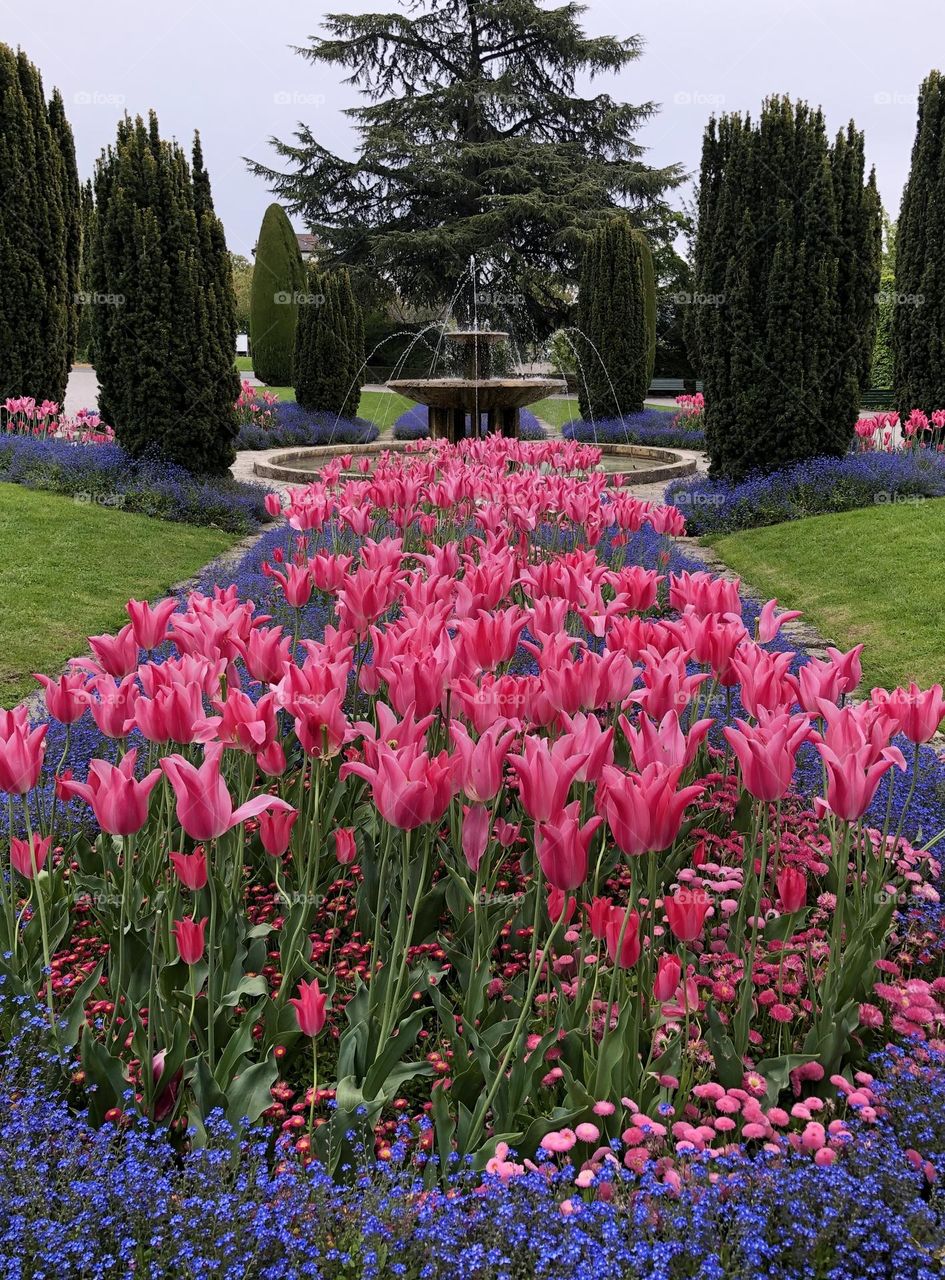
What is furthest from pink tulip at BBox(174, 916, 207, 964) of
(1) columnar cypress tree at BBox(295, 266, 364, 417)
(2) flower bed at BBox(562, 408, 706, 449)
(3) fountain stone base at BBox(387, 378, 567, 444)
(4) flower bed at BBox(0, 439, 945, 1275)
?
(1) columnar cypress tree at BBox(295, 266, 364, 417)

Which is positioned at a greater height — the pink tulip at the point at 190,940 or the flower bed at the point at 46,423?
the flower bed at the point at 46,423

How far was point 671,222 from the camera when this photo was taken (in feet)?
116

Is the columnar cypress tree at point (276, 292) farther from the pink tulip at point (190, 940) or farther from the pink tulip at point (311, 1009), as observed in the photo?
the pink tulip at point (311, 1009)

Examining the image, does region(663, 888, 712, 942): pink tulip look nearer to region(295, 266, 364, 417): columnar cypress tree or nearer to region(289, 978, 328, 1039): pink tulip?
region(289, 978, 328, 1039): pink tulip

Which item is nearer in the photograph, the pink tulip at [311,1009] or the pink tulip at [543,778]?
the pink tulip at [543,778]

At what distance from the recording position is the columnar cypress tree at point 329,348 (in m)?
22.5

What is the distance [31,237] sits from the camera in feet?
45.4

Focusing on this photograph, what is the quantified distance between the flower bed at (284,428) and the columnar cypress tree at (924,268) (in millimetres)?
10089

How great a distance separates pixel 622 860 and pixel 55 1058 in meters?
1.72

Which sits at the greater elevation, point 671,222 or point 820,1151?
point 671,222

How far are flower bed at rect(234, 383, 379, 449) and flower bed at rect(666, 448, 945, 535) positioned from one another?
420 inches

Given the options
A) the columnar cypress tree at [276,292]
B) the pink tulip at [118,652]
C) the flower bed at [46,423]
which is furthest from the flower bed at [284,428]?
the pink tulip at [118,652]

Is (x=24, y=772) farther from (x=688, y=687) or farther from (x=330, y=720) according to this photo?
(x=688, y=687)

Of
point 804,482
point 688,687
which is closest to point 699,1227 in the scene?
point 688,687
